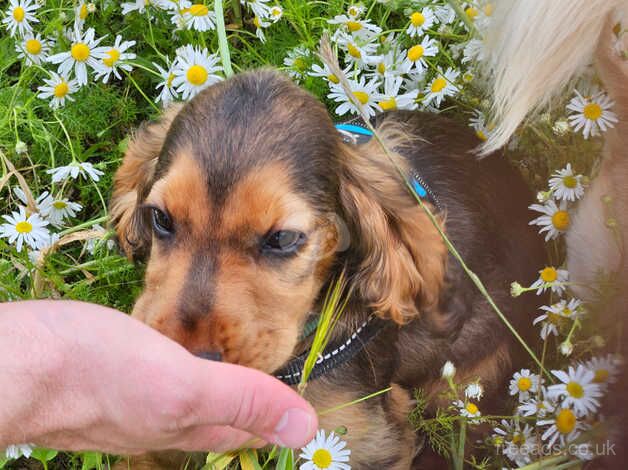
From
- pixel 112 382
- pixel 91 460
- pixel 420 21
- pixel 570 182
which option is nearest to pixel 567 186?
pixel 570 182

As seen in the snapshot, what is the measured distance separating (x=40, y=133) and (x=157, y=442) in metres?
1.56

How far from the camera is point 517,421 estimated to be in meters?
2.15

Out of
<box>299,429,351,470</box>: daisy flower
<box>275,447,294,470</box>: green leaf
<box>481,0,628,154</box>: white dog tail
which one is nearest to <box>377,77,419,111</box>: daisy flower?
<box>481,0,628,154</box>: white dog tail

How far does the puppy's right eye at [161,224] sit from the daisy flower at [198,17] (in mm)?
1098

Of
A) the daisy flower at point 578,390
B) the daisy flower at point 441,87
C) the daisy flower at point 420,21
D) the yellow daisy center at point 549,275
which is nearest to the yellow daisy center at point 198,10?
the daisy flower at point 420,21

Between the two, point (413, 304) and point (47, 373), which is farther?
point (413, 304)

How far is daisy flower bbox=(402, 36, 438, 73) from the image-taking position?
269 centimetres

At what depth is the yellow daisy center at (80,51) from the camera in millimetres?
2650

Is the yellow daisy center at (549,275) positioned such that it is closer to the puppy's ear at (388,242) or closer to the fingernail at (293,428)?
the puppy's ear at (388,242)

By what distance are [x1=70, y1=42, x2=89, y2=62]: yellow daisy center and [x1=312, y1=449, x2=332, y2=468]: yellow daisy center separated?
1.64 meters

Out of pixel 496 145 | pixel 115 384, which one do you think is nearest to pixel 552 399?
pixel 496 145

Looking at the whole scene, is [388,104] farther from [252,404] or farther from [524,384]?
[252,404]

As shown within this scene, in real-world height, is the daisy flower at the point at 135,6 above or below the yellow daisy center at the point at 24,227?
above

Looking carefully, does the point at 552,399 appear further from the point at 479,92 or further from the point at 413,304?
the point at 479,92
